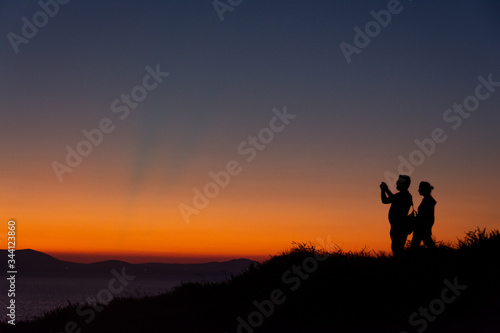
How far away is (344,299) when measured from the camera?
1327 cm

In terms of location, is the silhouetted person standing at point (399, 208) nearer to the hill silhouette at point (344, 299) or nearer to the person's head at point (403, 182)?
the person's head at point (403, 182)

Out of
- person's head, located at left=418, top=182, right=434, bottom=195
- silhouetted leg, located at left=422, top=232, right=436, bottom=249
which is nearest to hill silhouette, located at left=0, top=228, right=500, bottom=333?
silhouetted leg, located at left=422, top=232, right=436, bottom=249

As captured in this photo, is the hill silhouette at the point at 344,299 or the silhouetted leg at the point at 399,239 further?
the silhouetted leg at the point at 399,239

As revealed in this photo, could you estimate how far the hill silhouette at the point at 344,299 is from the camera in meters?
12.1

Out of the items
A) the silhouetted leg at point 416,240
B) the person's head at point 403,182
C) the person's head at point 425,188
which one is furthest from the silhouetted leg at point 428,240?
the person's head at point 403,182

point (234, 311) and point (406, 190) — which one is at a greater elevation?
point (406, 190)

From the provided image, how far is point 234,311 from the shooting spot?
13.9m

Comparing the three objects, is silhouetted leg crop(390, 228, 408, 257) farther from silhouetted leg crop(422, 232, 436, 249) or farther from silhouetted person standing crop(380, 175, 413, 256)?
silhouetted leg crop(422, 232, 436, 249)

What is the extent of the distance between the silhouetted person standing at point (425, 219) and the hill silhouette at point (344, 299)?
0.45m

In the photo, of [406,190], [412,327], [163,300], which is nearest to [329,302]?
[412,327]

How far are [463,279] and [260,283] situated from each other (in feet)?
17.9

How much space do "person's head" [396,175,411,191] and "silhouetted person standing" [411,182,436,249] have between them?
464 millimetres

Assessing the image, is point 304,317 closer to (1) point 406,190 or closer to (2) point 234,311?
(2) point 234,311

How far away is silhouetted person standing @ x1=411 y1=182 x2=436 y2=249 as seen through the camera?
15.5 meters
